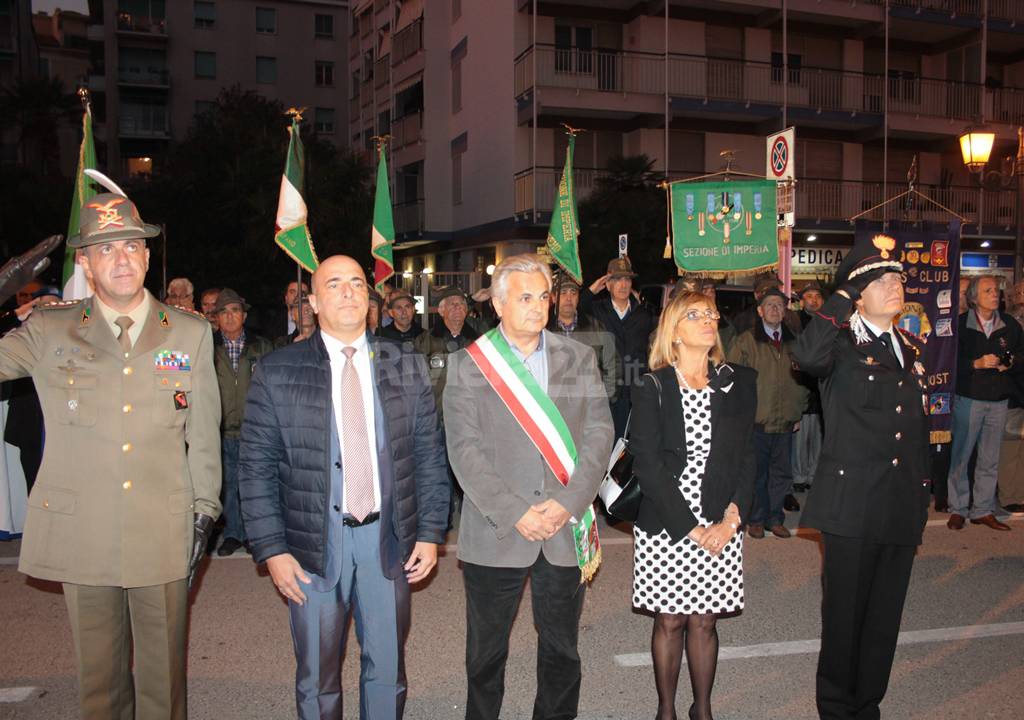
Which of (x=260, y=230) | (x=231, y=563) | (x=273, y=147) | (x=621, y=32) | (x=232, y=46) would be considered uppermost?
(x=232, y=46)

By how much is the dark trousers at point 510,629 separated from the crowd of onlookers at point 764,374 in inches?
147

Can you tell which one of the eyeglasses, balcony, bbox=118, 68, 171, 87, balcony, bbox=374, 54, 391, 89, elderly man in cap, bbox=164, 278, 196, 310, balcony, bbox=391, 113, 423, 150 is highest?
Result: balcony, bbox=118, 68, 171, 87

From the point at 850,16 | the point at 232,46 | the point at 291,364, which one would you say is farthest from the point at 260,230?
the point at 232,46

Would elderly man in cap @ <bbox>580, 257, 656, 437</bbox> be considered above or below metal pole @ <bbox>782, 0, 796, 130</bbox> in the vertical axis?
below

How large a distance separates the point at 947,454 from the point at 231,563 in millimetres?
6840

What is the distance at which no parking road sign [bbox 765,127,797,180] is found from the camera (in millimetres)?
10195

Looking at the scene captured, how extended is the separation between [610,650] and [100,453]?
3.08 metres

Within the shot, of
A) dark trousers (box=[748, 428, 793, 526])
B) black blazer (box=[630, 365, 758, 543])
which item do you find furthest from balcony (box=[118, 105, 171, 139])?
black blazer (box=[630, 365, 758, 543])

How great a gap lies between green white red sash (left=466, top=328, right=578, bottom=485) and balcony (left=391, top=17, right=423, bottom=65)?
29118mm

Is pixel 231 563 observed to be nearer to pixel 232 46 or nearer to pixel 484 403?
pixel 484 403

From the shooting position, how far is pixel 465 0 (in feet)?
93.0

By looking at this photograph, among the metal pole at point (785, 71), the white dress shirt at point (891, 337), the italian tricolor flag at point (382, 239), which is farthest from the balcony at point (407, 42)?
the white dress shirt at point (891, 337)

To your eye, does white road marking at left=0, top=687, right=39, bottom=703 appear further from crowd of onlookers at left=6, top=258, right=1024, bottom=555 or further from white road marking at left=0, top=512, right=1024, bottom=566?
crowd of onlookers at left=6, top=258, right=1024, bottom=555

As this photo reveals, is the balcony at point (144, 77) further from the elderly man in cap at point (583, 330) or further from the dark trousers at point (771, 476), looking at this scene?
the dark trousers at point (771, 476)
